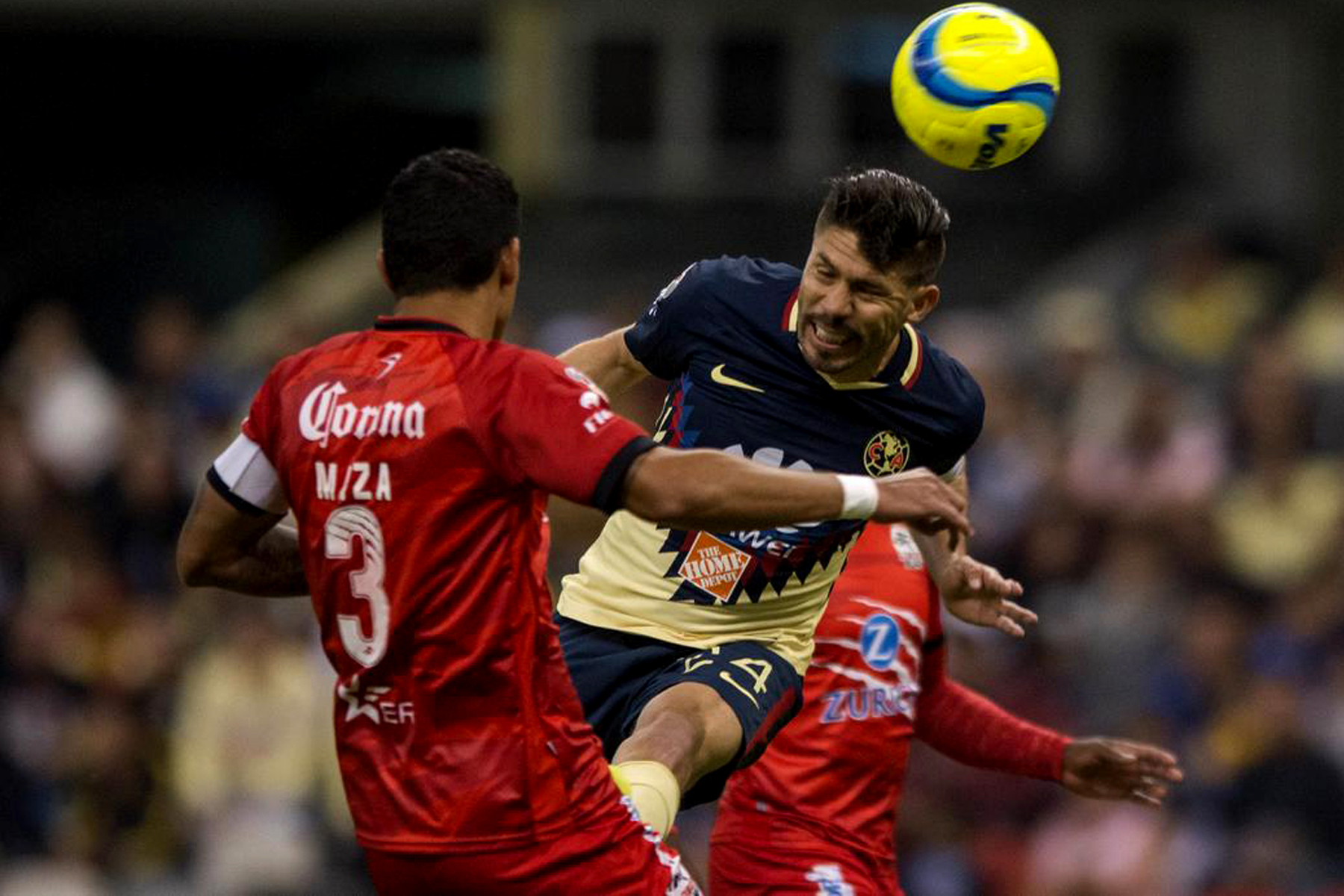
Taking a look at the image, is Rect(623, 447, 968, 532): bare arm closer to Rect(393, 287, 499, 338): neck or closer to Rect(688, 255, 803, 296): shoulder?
Rect(393, 287, 499, 338): neck

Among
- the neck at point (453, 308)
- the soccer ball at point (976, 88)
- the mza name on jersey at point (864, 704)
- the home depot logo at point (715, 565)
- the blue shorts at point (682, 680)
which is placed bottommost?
the mza name on jersey at point (864, 704)

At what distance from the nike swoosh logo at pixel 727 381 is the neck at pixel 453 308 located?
1.35 m

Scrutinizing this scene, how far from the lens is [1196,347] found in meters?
15.6

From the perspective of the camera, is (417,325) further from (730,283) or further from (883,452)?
(883,452)

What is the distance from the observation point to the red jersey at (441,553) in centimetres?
530

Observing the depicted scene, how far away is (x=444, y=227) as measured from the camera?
5.45 metres

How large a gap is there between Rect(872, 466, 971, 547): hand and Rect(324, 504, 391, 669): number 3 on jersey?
3.61ft

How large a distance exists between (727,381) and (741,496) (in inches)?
60.6

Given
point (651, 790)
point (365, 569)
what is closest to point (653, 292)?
point (651, 790)

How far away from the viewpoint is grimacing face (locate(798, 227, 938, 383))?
6402 mm

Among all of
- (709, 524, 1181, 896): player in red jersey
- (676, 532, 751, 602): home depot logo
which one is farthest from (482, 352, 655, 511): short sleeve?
(709, 524, 1181, 896): player in red jersey

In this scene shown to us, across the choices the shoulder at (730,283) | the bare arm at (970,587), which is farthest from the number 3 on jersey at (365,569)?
the shoulder at (730,283)

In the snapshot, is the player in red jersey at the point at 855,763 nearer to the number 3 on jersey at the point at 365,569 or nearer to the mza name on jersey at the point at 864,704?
the mza name on jersey at the point at 864,704

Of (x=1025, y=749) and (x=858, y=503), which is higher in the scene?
(x=858, y=503)
